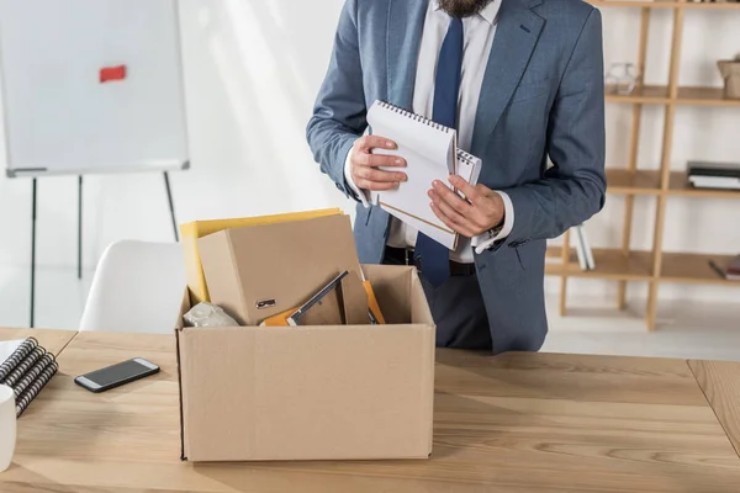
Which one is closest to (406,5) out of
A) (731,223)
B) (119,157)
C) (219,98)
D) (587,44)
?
(587,44)

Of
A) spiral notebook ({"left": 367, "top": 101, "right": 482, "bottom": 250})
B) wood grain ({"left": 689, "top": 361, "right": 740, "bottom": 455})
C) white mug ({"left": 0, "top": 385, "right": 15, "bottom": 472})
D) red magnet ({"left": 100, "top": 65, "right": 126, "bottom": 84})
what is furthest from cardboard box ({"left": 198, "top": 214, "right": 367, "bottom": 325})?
red magnet ({"left": 100, "top": 65, "right": 126, "bottom": 84})

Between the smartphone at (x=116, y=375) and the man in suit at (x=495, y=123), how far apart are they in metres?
0.49

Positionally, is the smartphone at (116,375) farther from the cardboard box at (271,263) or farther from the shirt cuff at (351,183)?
the shirt cuff at (351,183)

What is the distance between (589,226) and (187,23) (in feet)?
6.53

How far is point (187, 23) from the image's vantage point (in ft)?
13.6

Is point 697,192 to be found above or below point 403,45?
below

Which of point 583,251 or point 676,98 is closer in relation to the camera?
point 676,98

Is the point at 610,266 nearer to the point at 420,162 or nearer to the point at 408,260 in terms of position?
the point at 408,260

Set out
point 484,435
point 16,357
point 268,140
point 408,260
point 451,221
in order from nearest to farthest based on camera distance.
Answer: point 484,435 < point 16,357 < point 451,221 < point 408,260 < point 268,140

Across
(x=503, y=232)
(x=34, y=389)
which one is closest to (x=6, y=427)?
(x=34, y=389)

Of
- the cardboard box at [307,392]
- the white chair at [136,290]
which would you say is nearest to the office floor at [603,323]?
the white chair at [136,290]

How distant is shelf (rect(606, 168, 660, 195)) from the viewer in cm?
382

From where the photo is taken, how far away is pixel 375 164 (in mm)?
1642

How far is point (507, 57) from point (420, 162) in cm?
36
